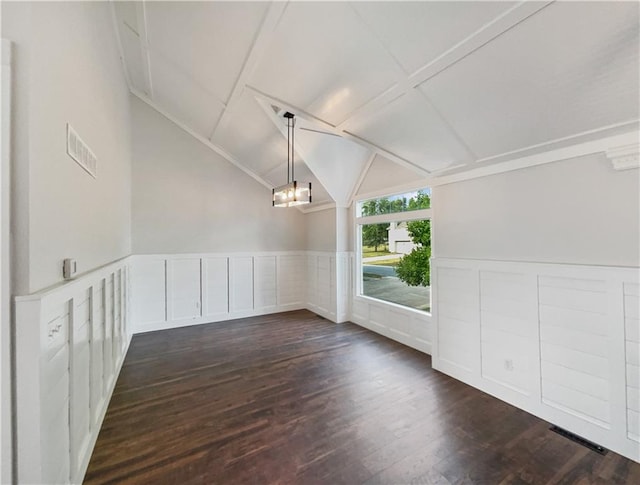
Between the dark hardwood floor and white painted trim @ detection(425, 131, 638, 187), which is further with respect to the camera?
white painted trim @ detection(425, 131, 638, 187)

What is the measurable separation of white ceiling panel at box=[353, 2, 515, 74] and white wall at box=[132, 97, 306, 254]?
4157mm

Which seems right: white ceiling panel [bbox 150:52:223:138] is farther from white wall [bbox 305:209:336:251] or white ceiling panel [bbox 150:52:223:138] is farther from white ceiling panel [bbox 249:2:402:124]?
white wall [bbox 305:209:336:251]

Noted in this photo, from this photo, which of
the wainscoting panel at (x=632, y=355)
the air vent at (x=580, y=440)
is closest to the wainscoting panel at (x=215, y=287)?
the air vent at (x=580, y=440)

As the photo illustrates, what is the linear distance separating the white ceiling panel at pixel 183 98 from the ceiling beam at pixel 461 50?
7.90 ft

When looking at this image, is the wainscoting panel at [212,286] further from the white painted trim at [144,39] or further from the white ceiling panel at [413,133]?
the white ceiling panel at [413,133]

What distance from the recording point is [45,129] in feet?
4.17

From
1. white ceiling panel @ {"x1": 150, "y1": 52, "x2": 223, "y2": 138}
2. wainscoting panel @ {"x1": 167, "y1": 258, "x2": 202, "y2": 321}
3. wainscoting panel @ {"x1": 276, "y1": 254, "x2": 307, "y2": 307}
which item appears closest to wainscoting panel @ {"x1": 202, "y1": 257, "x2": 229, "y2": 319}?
wainscoting panel @ {"x1": 167, "y1": 258, "x2": 202, "y2": 321}

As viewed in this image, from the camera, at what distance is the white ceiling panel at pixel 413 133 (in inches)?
97.5

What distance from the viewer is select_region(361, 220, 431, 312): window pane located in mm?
3924

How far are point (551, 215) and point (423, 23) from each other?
6.25 ft

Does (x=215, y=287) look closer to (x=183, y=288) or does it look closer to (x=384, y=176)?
(x=183, y=288)

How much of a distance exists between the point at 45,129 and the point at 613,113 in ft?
11.2

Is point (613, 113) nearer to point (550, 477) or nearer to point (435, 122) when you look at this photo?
point (435, 122)

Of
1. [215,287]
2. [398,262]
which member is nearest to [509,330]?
[398,262]
